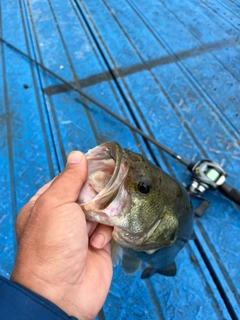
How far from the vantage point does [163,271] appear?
5.70ft

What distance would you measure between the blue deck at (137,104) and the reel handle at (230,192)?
0.11 m

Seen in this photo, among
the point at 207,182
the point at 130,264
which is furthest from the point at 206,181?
the point at 130,264

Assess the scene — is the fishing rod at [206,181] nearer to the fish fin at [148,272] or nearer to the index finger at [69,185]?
the fish fin at [148,272]

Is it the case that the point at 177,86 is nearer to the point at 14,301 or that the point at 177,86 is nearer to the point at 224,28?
the point at 224,28

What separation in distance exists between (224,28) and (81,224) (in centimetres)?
323

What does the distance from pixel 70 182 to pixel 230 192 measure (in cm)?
133

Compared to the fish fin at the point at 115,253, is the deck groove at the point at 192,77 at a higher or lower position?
higher

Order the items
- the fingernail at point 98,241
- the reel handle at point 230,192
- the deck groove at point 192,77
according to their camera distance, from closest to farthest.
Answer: the fingernail at point 98,241 < the reel handle at point 230,192 < the deck groove at point 192,77

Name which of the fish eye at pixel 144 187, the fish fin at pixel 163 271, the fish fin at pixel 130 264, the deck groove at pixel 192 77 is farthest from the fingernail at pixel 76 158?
the deck groove at pixel 192 77

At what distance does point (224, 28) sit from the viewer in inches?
132

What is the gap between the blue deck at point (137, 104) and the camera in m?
1.80

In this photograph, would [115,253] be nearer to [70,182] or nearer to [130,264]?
[130,264]

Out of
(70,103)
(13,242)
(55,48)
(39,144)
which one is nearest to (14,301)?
(13,242)

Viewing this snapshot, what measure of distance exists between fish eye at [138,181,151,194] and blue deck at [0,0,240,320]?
903 mm
